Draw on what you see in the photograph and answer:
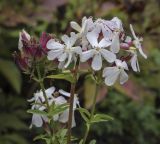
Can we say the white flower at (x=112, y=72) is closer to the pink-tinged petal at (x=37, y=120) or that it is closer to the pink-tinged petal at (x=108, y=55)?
the pink-tinged petal at (x=108, y=55)

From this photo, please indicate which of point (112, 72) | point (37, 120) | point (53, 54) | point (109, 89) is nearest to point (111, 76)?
point (112, 72)

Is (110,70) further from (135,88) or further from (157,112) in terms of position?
(157,112)

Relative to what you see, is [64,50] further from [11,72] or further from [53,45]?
[11,72]

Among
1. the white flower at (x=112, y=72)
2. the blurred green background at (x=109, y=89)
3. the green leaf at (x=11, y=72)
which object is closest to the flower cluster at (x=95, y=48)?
the white flower at (x=112, y=72)

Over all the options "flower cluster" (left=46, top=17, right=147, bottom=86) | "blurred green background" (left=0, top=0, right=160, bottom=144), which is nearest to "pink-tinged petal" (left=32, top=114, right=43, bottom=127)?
"flower cluster" (left=46, top=17, right=147, bottom=86)

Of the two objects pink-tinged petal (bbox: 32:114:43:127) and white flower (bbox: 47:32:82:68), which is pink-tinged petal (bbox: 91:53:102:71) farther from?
pink-tinged petal (bbox: 32:114:43:127)

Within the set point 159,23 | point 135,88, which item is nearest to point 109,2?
point 159,23
